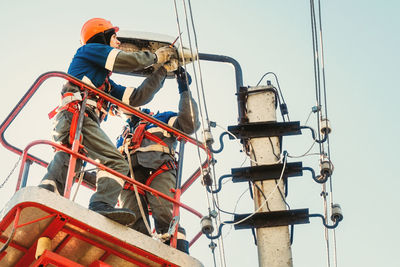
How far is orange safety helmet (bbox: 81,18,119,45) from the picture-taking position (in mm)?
8422

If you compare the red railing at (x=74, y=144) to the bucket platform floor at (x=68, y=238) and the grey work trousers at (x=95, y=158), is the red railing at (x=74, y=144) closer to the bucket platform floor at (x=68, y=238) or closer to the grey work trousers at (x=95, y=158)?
the grey work trousers at (x=95, y=158)

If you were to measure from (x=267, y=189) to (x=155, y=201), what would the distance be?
142cm

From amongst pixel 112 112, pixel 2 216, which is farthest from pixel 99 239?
pixel 112 112

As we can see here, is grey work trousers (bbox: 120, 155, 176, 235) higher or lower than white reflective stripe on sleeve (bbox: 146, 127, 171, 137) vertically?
lower

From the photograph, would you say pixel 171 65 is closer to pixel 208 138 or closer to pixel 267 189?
pixel 208 138

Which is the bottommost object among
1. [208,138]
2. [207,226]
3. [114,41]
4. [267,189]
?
[207,226]

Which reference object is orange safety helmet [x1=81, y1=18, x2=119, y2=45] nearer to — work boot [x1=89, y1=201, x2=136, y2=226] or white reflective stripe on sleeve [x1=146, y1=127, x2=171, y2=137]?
white reflective stripe on sleeve [x1=146, y1=127, x2=171, y2=137]

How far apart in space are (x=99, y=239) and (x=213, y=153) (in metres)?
1.80

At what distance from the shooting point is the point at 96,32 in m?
8.41

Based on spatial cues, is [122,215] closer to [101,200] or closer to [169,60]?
[101,200]

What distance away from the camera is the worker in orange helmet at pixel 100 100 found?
6.52 metres

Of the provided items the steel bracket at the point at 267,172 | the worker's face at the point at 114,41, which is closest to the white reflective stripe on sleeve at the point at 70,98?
the worker's face at the point at 114,41

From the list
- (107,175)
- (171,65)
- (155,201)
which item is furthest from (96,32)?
(107,175)

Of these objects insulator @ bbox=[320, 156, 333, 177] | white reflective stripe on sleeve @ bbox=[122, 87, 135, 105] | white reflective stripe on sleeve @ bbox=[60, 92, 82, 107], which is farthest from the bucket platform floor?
white reflective stripe on sleeve @ bbox=[122, 87, 135, 105]
